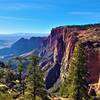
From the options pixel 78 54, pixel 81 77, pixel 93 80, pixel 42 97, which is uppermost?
pixel 78 54

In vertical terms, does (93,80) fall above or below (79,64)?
below

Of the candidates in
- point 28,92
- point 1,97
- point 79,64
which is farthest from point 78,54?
point 1,97

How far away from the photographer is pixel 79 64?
64.3 m

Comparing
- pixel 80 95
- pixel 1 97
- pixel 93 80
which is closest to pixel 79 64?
pixel 80 95

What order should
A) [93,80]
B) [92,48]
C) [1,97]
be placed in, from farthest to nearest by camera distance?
[92,48] → [93,80] → [1,97]

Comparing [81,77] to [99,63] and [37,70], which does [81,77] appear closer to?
[37,70]

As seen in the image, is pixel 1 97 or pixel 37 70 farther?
pixel 37 70

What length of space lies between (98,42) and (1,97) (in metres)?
154

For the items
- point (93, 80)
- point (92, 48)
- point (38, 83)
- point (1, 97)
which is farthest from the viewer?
point (92, 48)

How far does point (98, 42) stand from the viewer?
18675 centimetres

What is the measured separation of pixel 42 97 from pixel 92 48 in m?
115

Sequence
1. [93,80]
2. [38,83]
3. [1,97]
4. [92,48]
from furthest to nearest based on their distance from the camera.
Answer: [92,48] → [93,80] → [38,83] → [1,97]

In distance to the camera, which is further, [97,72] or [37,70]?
[97,72]

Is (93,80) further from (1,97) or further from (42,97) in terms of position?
(1,97)
